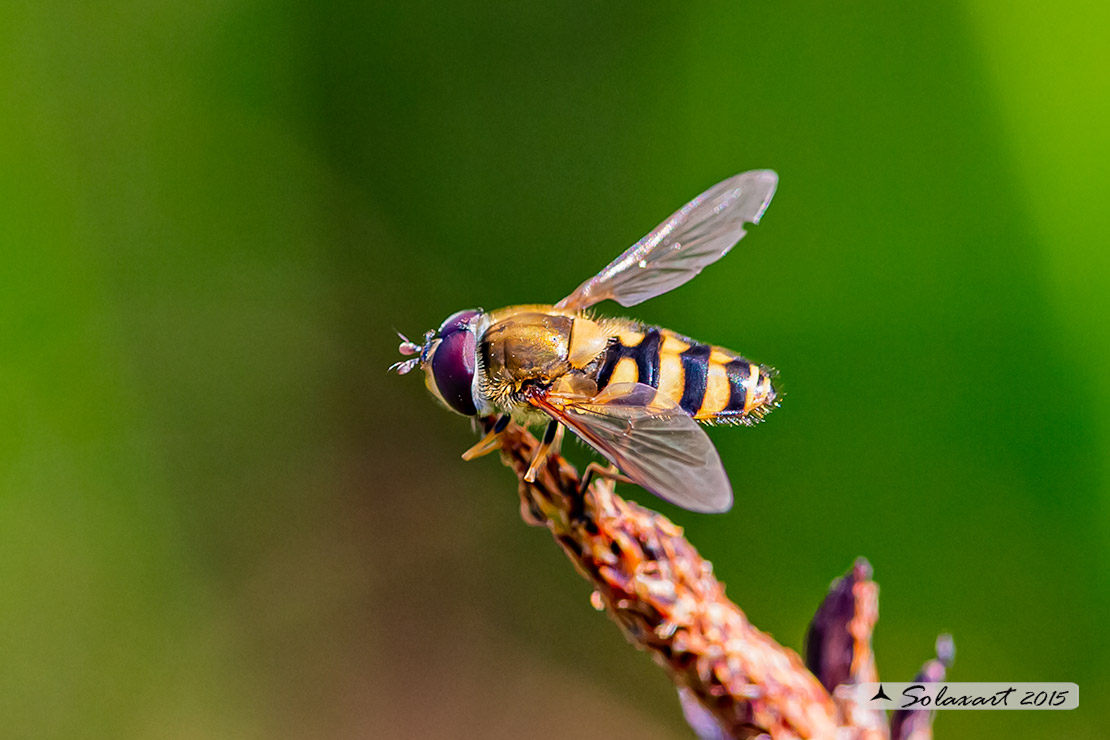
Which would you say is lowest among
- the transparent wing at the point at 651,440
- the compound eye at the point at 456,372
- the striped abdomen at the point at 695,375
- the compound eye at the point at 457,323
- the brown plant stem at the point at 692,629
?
the brown plant stem at the point at 692,629

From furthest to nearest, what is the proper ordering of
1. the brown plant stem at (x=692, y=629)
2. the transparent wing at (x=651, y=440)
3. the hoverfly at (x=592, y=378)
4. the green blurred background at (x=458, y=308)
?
1. the green blurred background at (x=458, y=308)
2. the hoverfly at (x=592, y=378)
3. the transparent wing at (x=651, y=440)
4. the brown plant stem at (x=692, y=629)

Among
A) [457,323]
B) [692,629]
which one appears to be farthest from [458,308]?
[692,629]

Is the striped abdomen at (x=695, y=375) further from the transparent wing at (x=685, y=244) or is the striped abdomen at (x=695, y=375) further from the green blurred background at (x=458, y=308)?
the green blurred background at (x=458, y=308)

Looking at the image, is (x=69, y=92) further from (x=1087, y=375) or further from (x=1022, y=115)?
(x=1087, y=375)

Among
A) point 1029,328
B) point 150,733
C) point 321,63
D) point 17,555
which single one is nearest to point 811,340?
point 1029,328

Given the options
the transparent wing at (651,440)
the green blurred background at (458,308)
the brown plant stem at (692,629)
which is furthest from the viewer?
the green blurred background at (458,308)

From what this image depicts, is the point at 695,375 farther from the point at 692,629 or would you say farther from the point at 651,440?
the point at 692,629

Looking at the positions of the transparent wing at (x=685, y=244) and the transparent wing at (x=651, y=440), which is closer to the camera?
the transparent wing at (x=651, y=440)

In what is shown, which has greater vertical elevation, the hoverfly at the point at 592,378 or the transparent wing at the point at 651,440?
the hoverfly at the point at 592,378

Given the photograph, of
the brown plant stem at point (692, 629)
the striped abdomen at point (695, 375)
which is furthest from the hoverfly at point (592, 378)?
the brown plant stem at point (692, 629)
